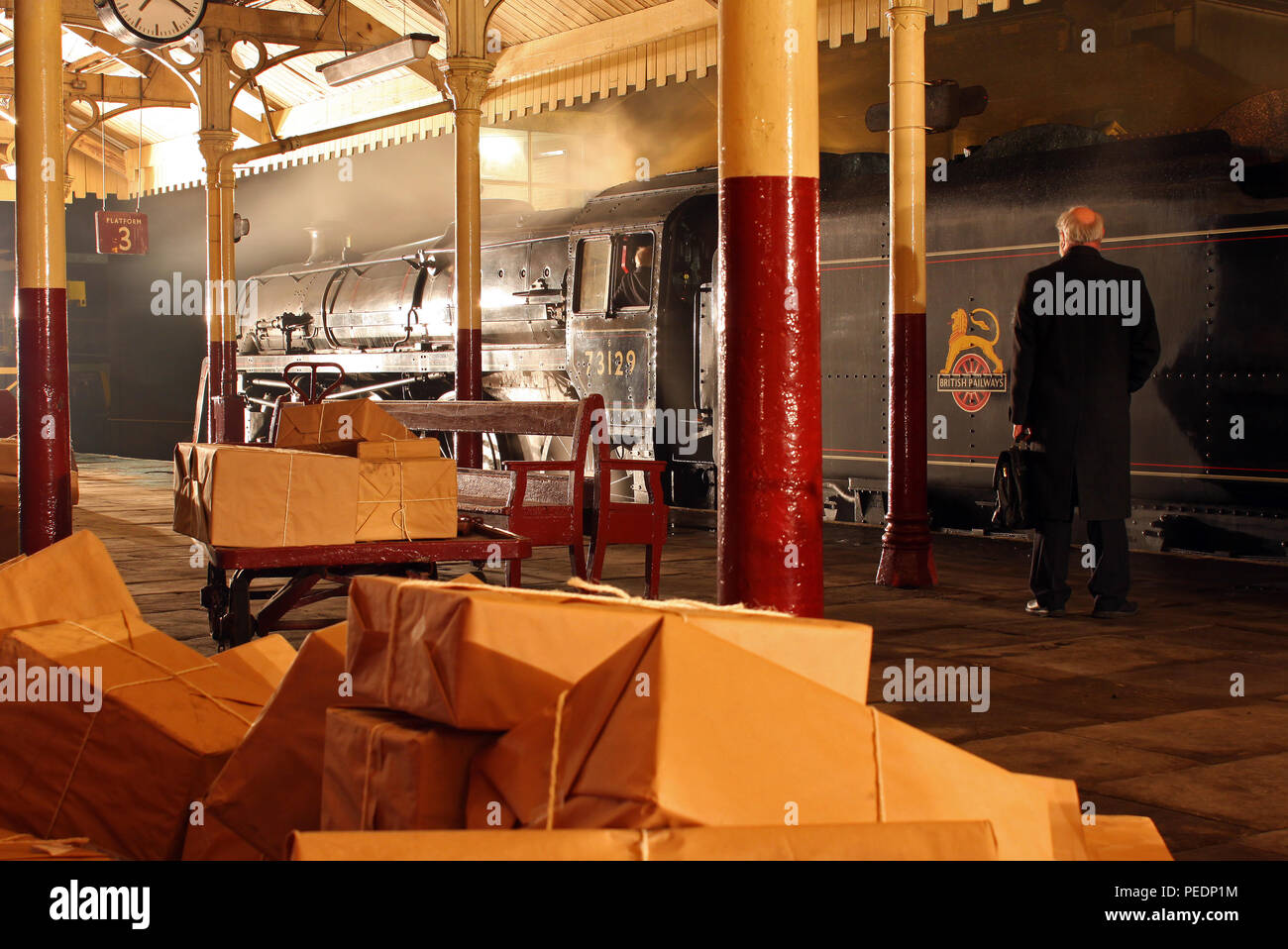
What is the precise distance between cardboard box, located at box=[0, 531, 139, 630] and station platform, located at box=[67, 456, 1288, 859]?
92.6 inches

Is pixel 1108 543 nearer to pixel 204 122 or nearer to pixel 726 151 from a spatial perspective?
pixel 726 151

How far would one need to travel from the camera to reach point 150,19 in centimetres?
1016

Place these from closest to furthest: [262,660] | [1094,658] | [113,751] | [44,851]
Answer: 1. [44,851]
2. [113,751]
3. [262,660]
4. [1094,658]

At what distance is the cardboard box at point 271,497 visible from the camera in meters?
5.06

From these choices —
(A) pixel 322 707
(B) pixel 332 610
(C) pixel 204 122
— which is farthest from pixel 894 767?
(C) pixel 204 122

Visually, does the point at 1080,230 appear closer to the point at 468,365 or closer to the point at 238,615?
the point at 238,615

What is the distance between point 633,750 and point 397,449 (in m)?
3.86

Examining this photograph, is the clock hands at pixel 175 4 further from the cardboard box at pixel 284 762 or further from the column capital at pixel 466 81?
the cardboard box at pixel 284 762

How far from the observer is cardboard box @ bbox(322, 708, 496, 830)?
1.99 m

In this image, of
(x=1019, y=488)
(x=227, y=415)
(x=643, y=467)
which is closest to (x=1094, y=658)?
(x=1019, y=488)

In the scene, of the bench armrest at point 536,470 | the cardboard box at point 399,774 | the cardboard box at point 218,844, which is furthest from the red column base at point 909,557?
the cardboard box at point 399,774

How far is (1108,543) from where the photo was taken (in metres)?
6.45

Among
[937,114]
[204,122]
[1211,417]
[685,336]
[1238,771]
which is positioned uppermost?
[204,122]

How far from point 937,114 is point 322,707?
7044 millimetres
